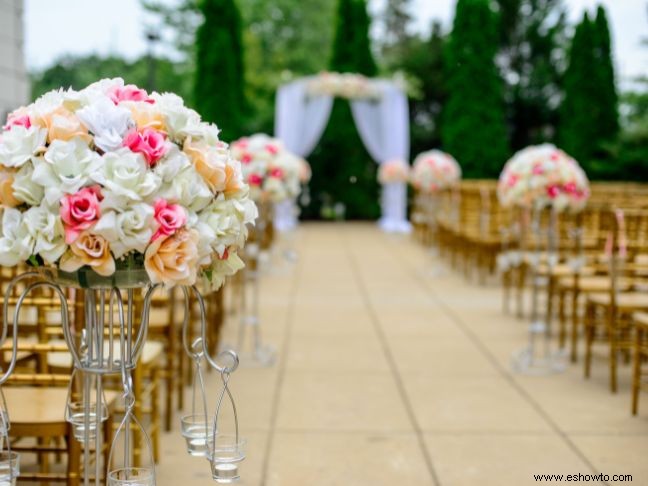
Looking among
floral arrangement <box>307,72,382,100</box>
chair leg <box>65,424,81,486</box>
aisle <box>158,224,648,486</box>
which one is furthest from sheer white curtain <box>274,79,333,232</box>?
chair leg <box>65,424,81,486</box>

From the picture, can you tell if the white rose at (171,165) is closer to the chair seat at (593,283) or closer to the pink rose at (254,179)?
the pink rose at (254,179)

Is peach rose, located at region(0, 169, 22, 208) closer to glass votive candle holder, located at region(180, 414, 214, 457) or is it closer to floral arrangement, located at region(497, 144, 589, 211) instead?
glass votive candle holder, located at region(180, 414, 214, 457)

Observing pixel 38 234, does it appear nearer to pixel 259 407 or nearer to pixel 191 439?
pixel 191 439

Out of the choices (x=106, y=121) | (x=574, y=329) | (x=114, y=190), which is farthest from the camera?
(x=574, y=329)

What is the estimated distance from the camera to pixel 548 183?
6539mm

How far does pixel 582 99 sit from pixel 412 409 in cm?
1578

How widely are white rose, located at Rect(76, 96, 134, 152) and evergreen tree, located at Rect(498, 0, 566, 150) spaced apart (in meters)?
21.9

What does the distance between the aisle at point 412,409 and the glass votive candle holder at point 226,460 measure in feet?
6.02

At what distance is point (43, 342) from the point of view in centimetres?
393

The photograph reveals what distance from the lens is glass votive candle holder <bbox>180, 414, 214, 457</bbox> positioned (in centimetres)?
236

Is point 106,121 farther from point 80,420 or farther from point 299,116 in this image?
point 299,116

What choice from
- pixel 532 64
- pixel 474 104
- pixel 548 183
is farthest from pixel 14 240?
pixel 532 64

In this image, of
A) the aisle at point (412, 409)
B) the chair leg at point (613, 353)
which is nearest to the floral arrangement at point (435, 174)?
the aisle at point (412, 409)

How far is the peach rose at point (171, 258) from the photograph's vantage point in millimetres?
2039
